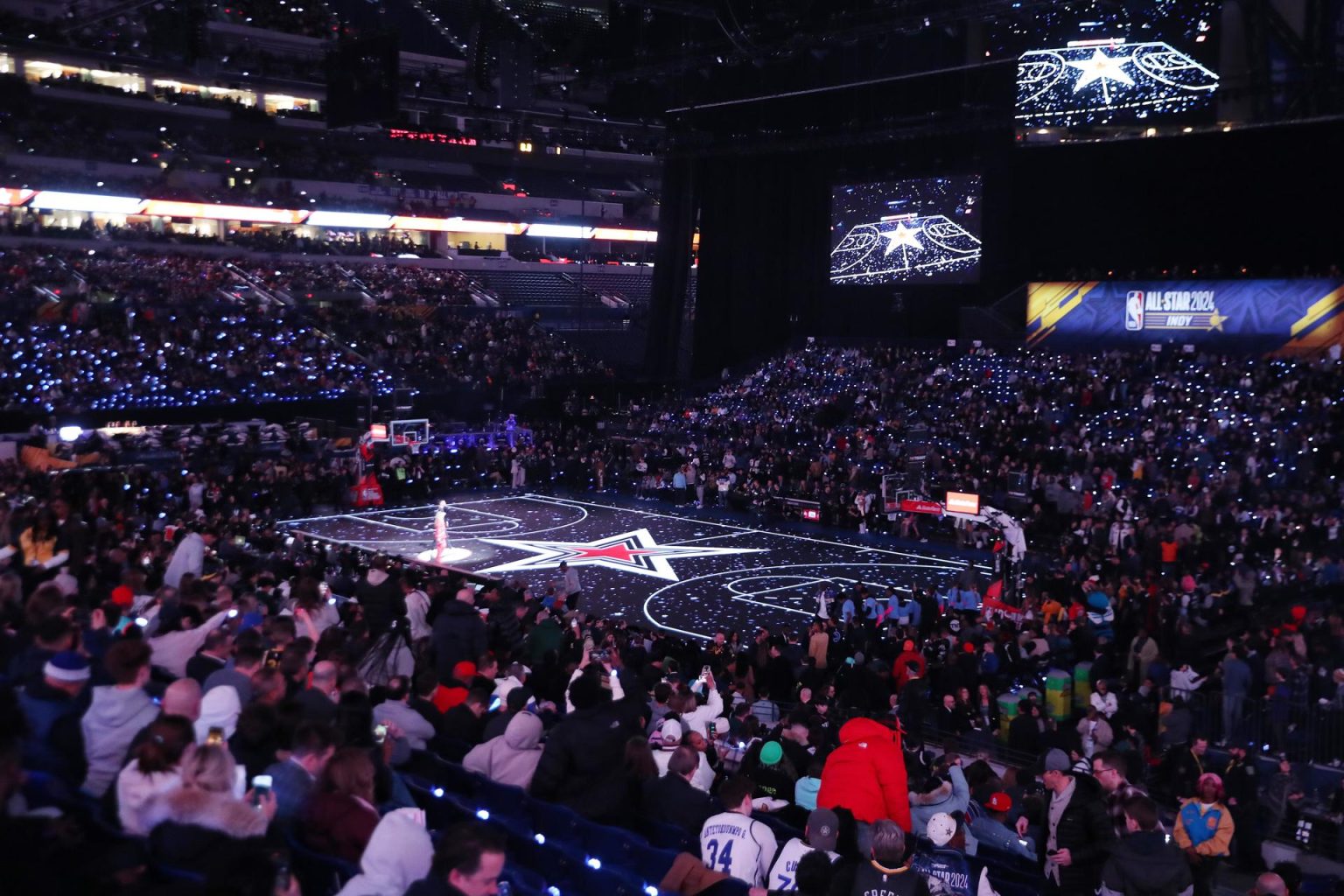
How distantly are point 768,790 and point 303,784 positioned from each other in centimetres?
272

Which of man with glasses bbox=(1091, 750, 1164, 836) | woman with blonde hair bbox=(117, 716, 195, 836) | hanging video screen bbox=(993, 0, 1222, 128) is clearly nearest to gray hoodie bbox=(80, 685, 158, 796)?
woman with blonde hair bbox=(117, 716, 195, 836)

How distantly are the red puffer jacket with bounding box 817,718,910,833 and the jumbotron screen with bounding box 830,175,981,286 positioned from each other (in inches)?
1098

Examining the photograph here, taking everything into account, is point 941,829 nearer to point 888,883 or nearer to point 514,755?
Result: point 888,883

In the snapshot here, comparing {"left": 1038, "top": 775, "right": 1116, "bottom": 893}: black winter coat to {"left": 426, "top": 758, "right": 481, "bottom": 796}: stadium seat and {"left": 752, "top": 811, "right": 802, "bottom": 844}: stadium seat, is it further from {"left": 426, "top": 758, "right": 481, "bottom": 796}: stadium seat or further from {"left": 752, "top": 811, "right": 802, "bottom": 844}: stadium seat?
{"left": 426, "top": 758, "right": 481, "bottom": 796}: stadium seat

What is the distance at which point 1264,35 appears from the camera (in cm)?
2628

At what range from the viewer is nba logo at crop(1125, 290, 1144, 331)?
28.7 m

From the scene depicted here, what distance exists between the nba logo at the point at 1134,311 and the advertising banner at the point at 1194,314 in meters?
0.02

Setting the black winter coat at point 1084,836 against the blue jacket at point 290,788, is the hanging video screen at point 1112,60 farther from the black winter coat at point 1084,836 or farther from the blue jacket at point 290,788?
the blue jacket at point 290,788

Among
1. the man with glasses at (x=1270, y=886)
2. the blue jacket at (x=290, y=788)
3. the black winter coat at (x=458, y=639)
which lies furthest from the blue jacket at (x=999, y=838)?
the black winter coat at (x=458, y=639)

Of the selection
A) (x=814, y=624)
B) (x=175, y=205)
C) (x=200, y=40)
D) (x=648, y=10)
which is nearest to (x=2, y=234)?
(x=175, y=205)

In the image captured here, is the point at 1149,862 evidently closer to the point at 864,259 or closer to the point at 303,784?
the point at 303,784

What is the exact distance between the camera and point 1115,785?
616 centimetres

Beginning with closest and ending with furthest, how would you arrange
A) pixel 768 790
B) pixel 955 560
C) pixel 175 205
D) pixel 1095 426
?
pixel 768 790 < pixel 955 560 < pixel 1095 426 < pixel 175 205

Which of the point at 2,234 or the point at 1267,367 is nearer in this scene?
the point at 1267,367
